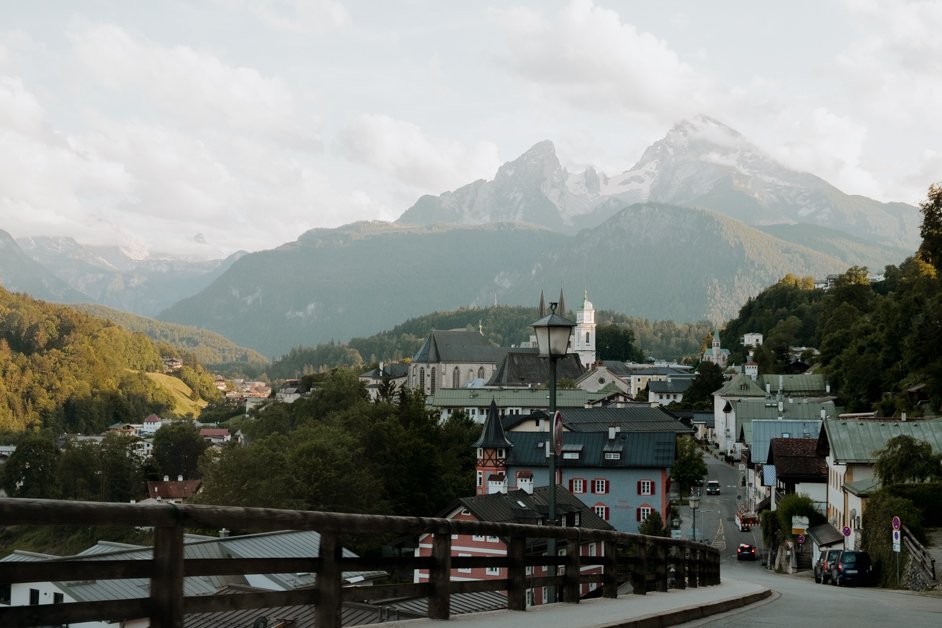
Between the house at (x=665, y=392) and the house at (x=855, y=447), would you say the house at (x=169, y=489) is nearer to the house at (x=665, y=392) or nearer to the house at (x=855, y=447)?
the house at (x=665, y=392)

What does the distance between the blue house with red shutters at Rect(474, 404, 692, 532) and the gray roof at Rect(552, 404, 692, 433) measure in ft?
26.1

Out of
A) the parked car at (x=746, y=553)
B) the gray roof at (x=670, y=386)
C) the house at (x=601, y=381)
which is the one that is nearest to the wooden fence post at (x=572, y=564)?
the parked car at (x=746, y=553)

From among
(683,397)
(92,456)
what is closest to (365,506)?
(92,456)

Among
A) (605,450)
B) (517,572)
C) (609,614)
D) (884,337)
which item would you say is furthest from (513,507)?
(884,337)

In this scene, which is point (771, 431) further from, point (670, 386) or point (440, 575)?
point (670, 386)

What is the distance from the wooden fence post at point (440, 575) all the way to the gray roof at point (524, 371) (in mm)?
160002

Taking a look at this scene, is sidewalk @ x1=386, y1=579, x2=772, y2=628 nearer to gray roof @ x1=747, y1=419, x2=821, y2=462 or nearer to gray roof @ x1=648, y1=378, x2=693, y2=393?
gray roof @ x1=747, y1=419, x2=821, y2=462

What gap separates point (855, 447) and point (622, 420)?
51.1 m

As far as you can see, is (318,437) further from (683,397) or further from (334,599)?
(683,397)

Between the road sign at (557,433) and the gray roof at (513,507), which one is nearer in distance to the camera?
the road sign at (557,433)

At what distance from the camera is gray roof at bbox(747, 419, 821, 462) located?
2933 inches

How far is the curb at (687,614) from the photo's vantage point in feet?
35.2

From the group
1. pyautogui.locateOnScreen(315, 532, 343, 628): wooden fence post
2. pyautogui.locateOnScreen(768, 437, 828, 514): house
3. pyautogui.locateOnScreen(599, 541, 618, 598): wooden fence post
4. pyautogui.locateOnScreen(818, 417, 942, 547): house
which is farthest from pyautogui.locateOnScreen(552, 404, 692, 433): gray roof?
pyautogui.locateOnScreen(315, 532, 343, 628): wooden fence post

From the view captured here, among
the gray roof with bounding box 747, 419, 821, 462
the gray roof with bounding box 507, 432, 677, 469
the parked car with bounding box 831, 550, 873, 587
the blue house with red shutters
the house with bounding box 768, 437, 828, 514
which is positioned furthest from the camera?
the gray roof with bounding box 507, 432, 677, 469
